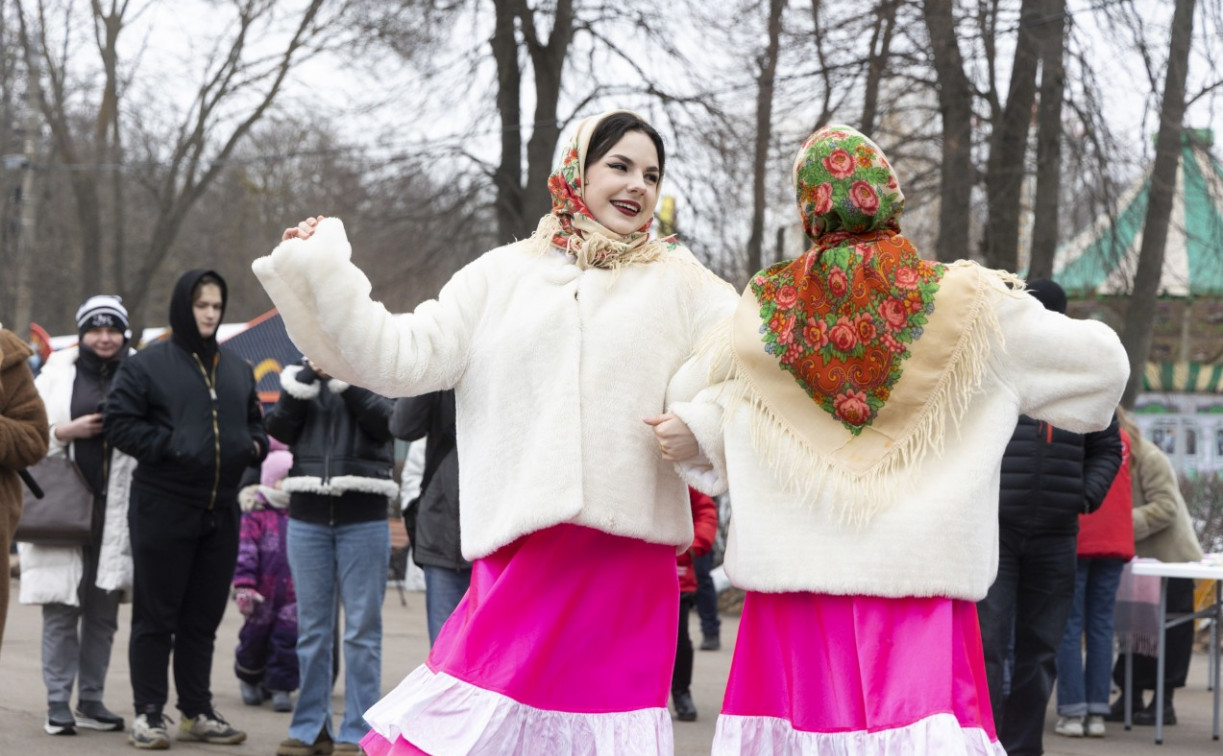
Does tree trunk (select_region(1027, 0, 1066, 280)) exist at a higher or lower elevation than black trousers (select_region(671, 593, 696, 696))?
higher

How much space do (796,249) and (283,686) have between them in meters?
20.1

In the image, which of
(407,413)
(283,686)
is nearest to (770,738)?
(407,413)

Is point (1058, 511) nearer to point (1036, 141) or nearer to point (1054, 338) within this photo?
point (1054, 338)

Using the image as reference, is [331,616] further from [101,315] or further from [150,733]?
[101,315]

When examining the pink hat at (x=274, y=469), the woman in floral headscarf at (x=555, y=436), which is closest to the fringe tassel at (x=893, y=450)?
the woman in floral headscarf at (x=555, y=436)

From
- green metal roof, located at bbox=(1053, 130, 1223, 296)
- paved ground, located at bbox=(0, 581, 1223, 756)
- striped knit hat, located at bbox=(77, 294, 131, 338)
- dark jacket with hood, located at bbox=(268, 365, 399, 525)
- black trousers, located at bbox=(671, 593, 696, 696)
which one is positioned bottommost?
paved ground, located at bbox=(0, 581, 1223, 756)

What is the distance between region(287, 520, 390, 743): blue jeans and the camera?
7094 mm

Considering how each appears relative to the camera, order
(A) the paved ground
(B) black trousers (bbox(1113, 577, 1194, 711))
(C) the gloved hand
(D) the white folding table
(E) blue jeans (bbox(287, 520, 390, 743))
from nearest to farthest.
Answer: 1. (E) blue jeans (bbox(287, 520, 390, 743))
2. (A) the paved ground
3. (D) the white folding table
4. (C) the gloved hand
5. (B) black trousers (bbox(1113, 577, 1194, 711))

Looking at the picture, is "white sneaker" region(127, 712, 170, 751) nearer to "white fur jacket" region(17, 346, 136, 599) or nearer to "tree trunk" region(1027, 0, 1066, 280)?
"white fur jacket" region(17, 346, 136, 599)

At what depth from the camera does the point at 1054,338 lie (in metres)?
3.96

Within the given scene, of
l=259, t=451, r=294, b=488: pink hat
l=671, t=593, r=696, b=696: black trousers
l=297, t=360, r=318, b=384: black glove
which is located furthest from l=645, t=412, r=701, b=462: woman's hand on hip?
l=259, t=451, r=294, b=488: pink hat

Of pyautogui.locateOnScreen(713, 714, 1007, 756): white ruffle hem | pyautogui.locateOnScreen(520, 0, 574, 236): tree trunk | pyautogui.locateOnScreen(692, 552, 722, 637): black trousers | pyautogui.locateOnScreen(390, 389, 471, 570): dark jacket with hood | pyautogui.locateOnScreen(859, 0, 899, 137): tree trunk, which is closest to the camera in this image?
pyautogui.locateOnScreen(713, 714, 1007, 756): white ruffle hem

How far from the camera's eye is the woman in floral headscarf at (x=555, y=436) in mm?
4172

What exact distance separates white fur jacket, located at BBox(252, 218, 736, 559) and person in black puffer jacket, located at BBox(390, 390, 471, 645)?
2142 mm
